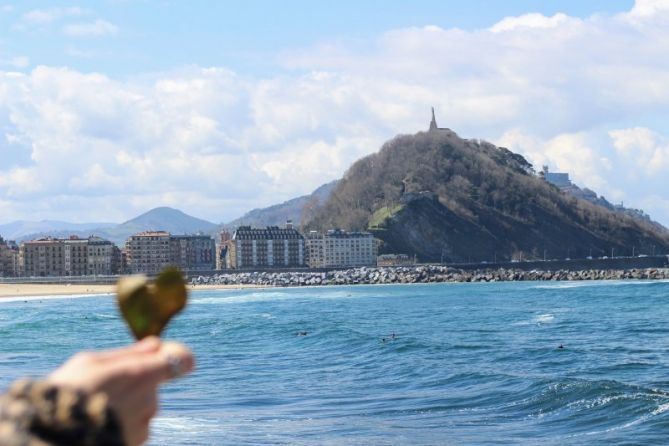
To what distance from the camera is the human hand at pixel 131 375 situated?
7.91 feet

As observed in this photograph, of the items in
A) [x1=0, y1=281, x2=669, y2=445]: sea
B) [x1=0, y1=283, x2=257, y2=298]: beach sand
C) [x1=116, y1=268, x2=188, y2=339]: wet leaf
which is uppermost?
[x1=116, y1=268, x2=188, y2=339]: wet leaf

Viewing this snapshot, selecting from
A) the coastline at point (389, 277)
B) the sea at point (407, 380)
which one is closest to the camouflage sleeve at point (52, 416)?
the sea at point (407, 380)

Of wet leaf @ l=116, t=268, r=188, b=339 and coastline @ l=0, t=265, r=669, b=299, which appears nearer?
wet leaf @ l=116, t=268, r=188, b=339

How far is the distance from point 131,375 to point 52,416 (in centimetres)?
25

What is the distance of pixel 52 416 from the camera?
2.27 metres

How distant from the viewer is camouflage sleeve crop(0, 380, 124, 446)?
2.26 metres

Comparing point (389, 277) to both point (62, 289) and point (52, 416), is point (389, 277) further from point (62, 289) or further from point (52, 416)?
point (52, 416)

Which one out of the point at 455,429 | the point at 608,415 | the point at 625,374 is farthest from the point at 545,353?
the point at 455,429

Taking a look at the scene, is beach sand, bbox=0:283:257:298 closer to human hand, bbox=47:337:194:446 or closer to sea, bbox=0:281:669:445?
sea, bbox=0:281:669:445

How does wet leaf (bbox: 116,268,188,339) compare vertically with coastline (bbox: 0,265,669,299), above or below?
above

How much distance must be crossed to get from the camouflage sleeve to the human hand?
6 cm

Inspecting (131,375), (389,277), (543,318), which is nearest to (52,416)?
(131,375)

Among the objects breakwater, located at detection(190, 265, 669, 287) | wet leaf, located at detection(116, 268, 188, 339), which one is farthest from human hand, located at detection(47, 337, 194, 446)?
breakwater, located at detection(190, 265, 669, 287)

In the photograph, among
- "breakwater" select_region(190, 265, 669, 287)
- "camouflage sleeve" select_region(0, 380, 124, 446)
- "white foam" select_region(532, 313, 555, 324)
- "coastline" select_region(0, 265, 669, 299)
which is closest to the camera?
"camouflage sleeve" select_region(0, 380, 124, 446)
